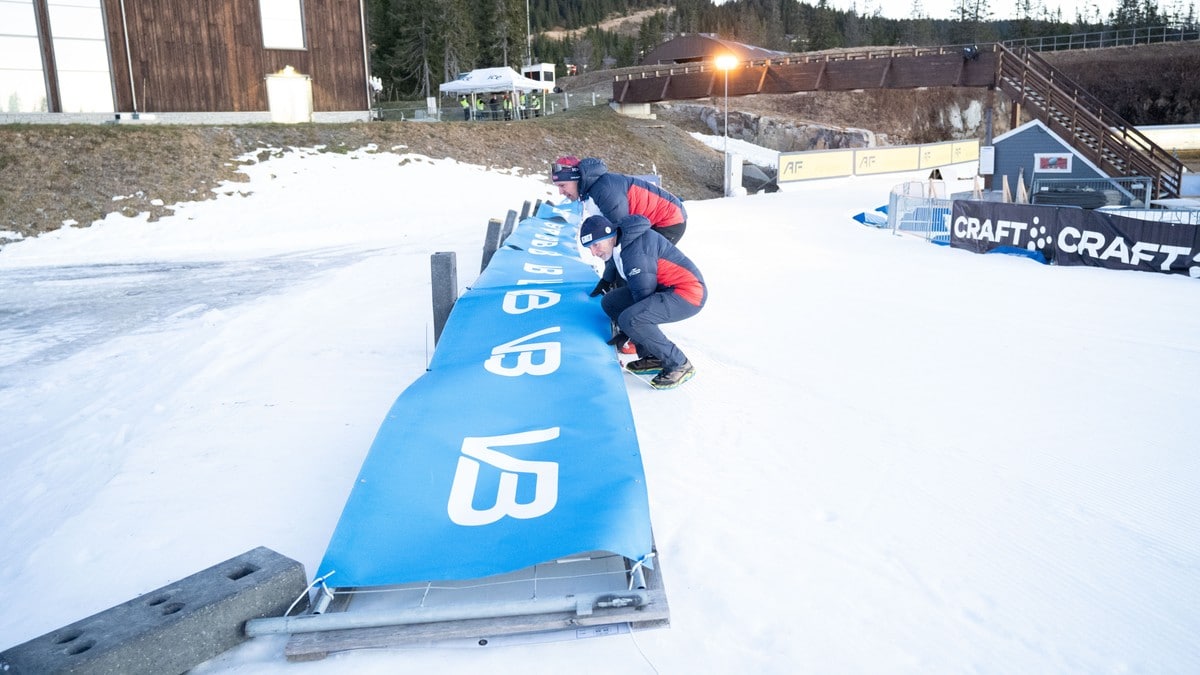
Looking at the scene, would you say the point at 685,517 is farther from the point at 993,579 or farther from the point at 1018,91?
the point at 1018,91

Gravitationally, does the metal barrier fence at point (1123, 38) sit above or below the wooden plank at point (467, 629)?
above

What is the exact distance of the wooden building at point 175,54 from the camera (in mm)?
23844

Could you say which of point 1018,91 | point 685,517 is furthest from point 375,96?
point 685,517

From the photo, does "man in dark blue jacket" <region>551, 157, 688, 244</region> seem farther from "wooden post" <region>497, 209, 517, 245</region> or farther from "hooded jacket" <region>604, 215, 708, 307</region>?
"wooden post" <region>497, 209, 517, 245</region>

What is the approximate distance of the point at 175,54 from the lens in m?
26.3

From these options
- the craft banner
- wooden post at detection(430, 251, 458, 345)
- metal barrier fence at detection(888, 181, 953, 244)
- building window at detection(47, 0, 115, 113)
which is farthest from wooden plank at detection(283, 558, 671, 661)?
building window at detection(47, 0, 115, 113)

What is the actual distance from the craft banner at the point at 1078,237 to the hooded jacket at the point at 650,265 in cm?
876

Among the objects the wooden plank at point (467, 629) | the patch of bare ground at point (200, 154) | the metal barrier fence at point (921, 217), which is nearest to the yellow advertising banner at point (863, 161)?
the patch of bare ground at point (200, 154)

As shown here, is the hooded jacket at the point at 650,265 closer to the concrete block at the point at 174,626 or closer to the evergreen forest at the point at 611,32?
the concrete block at the point at 174,626

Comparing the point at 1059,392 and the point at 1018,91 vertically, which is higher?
the point at 1018,91

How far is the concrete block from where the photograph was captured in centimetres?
270

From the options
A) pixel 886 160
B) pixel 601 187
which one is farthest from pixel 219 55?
pixel 886 160

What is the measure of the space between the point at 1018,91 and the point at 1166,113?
36.7m

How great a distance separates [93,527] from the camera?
14.0ft
